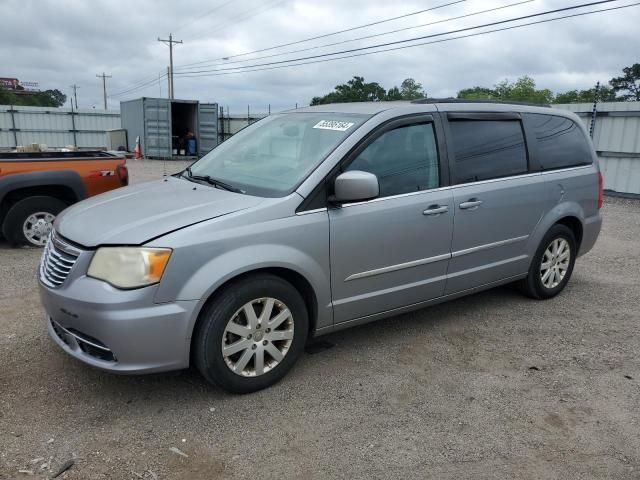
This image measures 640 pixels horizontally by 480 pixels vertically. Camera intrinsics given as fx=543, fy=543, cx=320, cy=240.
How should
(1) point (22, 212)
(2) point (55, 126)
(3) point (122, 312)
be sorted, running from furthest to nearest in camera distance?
(2) point (55, 126), (1) point (22, 212), (3) point (122, 312)

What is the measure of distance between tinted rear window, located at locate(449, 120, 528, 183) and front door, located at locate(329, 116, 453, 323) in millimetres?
265

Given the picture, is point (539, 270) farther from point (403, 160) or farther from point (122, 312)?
point (122, 312)

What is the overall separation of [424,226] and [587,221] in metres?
2.30

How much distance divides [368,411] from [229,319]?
989 millimetres

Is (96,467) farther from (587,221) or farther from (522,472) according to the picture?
(587,221)

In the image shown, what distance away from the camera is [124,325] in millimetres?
2861

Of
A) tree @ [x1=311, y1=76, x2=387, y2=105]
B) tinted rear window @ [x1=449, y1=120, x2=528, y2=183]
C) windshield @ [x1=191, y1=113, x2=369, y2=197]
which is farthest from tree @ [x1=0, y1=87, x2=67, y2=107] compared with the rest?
tinted rear window @ [x1=449, y1=120, x2=528, y2=183]

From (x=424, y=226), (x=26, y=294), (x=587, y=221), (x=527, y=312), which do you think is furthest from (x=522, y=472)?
(x=26, y=294)

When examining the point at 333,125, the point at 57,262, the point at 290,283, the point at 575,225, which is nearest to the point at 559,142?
the point at 575,225

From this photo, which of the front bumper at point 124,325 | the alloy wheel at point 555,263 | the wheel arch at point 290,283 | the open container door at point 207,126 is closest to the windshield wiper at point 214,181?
the wheel arch at point 290,283

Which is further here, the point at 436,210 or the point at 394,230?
the point at 436,210

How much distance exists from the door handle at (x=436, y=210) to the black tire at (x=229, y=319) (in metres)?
1.18

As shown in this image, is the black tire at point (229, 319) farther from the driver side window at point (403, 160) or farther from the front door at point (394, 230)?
the driver side window at point (403, 160)

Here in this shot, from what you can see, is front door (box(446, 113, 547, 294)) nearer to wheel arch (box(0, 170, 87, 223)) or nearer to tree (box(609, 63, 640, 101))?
wheel arch (box(0, 170, 87, 223))
